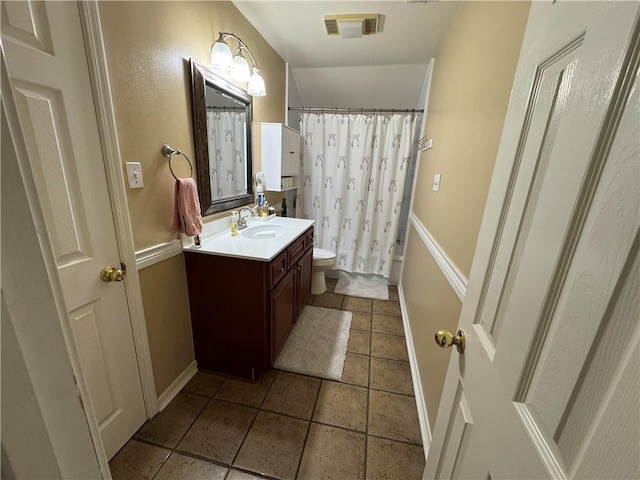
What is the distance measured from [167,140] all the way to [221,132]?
0.51 metres

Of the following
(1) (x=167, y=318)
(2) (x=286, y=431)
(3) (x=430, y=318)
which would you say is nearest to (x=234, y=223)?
(1) (x=167, y=318)

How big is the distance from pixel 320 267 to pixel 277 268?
3.87 feet

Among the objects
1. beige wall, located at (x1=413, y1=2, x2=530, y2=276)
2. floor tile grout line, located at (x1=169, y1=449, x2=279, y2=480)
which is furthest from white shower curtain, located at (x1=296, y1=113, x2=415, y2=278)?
floor tile grout line, located at (x1=169, y1=449, x2=279, y2=480)

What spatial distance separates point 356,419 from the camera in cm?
149

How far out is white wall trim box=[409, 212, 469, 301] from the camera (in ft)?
3.55

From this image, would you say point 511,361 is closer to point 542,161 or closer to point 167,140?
point 542,161

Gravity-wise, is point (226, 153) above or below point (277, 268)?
above

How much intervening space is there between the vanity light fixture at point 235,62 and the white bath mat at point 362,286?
7.09ft

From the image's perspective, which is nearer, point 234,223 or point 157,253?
point 157,253

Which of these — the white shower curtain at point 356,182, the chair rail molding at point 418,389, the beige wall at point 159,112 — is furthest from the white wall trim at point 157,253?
the white shower curtain at point 356,182

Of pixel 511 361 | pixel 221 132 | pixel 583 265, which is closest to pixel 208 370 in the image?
pixel 221 132

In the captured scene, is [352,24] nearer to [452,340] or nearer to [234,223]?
[234,223]

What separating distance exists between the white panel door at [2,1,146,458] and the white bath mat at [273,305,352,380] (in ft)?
3.25

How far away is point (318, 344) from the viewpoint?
82.4 inches
